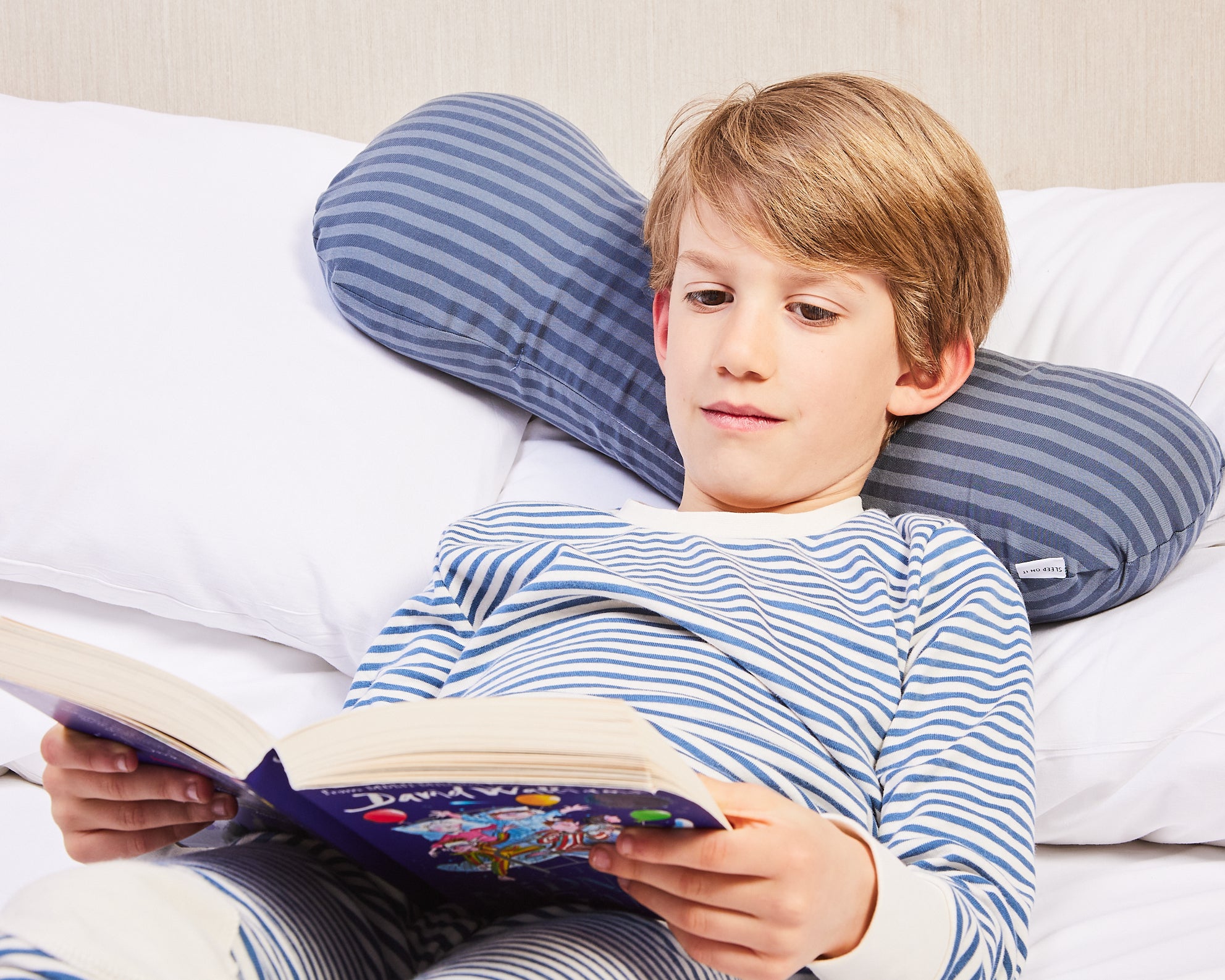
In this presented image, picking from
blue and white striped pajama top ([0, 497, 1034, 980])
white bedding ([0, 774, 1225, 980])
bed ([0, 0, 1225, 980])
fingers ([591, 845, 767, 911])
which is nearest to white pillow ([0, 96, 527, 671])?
bed ([0, 0, 1225, 980])

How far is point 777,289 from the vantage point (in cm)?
80

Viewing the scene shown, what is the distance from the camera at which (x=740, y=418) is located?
81 cm

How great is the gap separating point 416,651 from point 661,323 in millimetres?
357

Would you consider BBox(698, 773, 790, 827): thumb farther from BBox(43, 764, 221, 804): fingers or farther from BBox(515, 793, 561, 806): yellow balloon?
BBox(43, 764, 221, 804): fingers

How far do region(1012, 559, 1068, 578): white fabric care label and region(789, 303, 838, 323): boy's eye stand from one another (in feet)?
0.78

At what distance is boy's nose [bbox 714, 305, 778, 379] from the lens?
773mm

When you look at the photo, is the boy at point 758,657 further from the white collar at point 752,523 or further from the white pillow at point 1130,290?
the white pillow at point 1130,290

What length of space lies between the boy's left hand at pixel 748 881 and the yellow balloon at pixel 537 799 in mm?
58

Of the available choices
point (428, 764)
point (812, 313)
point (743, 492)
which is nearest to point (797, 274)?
point (812, 313)

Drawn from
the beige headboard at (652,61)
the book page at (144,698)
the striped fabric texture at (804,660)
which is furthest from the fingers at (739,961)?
the beige headboard at (652,61)

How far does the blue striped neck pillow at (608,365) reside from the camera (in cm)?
82

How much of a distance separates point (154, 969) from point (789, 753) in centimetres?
36

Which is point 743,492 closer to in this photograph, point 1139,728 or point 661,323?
point 661,323

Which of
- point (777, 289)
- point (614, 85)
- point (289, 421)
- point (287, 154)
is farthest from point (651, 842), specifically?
point (614, 85)
